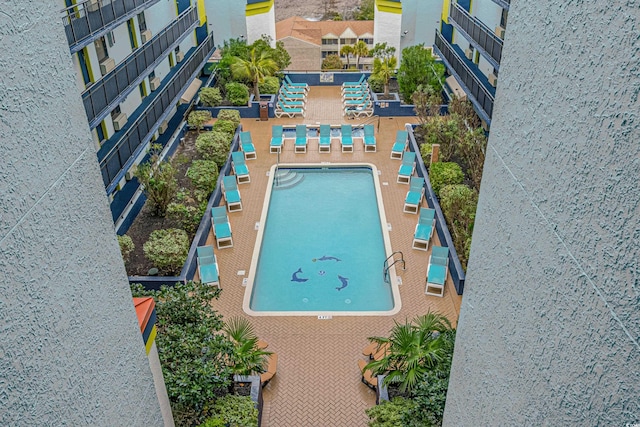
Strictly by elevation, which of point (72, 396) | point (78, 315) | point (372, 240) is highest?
point (78, 315)

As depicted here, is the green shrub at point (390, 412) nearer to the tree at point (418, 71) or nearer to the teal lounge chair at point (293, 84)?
the tree at point (418, 71)

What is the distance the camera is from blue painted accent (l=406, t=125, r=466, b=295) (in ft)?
48.6

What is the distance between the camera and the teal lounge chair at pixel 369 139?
23.9 metres

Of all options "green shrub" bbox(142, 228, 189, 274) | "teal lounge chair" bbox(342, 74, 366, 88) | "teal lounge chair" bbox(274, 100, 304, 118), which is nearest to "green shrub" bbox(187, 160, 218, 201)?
"green shrub" bbox(142, 228, 189, 274)

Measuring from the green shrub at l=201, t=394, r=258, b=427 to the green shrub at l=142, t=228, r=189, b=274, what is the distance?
18.0 feet

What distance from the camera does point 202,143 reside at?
20.7 metres

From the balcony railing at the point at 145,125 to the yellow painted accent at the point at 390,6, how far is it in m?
11.6

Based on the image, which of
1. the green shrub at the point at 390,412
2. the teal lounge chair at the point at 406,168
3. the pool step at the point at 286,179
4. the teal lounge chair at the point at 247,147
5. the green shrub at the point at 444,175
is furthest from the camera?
the teal lounge chair at the point at 247,147

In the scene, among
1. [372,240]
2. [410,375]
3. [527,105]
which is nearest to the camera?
[527,105]

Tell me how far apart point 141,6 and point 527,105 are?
695 inches

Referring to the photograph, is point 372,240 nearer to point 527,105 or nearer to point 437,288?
point 437,288

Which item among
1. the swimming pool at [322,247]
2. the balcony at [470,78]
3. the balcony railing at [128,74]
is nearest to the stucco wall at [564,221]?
the swimming pool at [322,247]

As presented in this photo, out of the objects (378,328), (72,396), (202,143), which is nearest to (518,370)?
(72,396)

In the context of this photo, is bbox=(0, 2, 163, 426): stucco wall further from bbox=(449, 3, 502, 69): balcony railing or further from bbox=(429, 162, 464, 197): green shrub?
bbox=(449, 3, 502, 69): balcony railing
